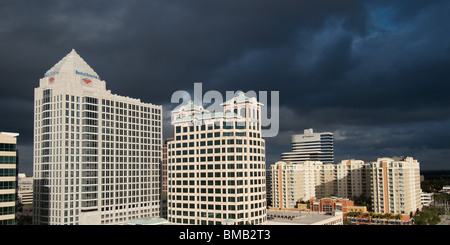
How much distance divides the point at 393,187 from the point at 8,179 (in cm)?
13200

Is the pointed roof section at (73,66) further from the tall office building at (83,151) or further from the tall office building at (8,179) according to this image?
the tall office building at (8,179)

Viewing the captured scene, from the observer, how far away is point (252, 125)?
102750 mm

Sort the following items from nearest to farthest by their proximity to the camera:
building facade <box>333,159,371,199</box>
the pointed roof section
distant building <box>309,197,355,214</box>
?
1. the pointed roof section
2. distant building <box>309,197,355,214</box>
3. building facade <box>333,159,371,199</box>

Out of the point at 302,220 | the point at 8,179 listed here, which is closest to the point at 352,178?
the point at 302,220

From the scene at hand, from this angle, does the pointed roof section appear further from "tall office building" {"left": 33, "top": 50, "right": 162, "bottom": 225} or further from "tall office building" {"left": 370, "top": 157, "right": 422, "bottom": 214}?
"tall office building" {"left": 370, "top": 157, "right": 422, "bottom": 214}

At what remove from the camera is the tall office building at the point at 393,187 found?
146 m

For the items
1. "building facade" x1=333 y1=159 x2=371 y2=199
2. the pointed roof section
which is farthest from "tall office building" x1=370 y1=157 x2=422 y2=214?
the pointed roof section

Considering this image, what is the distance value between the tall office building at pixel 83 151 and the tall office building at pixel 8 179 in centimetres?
4662

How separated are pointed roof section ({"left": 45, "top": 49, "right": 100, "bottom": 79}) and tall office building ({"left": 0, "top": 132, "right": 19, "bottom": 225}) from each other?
183 feet

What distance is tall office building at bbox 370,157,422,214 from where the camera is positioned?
480 feet
